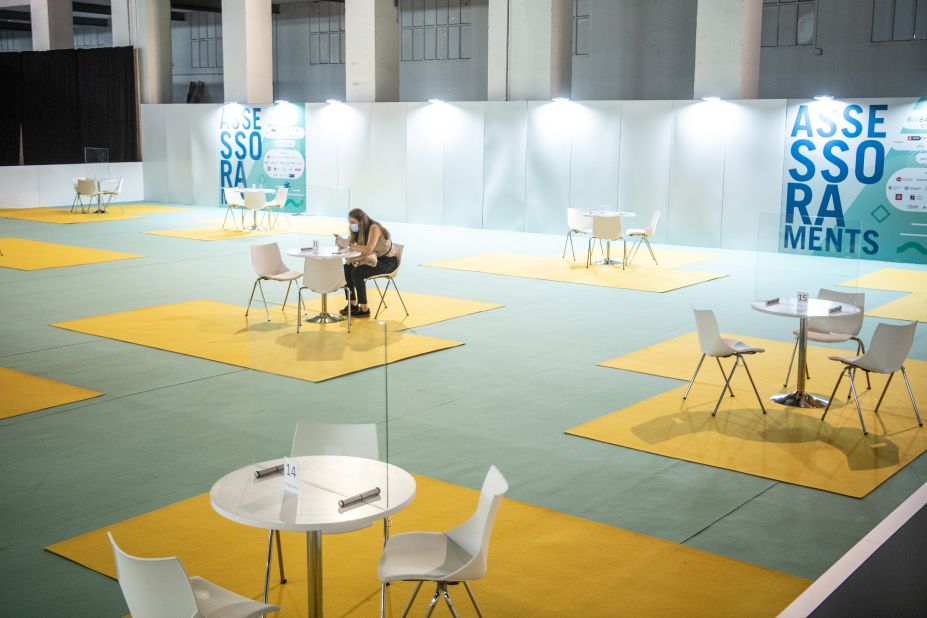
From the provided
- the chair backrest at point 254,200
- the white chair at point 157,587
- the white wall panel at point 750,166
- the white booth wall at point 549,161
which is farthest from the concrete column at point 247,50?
the white chair at point 157,587

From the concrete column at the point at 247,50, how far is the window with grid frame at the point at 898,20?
1242 centimetres

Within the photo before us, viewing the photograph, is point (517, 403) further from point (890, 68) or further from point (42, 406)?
Answer: point (890, 68)

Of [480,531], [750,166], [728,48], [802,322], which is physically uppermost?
[728,48]

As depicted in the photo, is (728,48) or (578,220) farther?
(728,48)

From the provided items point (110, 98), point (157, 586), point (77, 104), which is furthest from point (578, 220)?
point (77, 104)

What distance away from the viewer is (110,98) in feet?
75.7

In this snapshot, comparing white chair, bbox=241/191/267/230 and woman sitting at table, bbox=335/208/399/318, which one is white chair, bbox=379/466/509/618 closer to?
woman sitting at table, bbox=335/208/399/318

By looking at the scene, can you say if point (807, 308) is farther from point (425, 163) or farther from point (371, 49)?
point (371, 49)

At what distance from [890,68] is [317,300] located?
14.6m

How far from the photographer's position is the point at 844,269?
32.4 ft

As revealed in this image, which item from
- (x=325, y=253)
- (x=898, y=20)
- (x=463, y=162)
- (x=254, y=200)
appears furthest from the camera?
(x=898, y=20)

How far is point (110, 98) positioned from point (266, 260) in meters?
15.0

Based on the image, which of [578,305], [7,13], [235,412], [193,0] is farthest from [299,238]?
[7,13]

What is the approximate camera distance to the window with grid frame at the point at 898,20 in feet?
65.3
